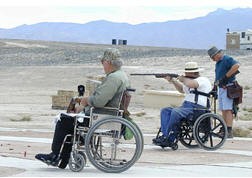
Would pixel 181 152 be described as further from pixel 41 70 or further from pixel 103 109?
pixel 41 70

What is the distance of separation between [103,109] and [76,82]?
26.9m

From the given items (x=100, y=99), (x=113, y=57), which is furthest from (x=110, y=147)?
(x=113, y=57)

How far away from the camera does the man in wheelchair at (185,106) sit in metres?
11.0

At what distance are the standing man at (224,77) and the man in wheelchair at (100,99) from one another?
4371mm

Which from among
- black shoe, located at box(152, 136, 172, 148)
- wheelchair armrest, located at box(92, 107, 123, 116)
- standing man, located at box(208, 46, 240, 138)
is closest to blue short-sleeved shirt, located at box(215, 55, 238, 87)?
standing man, located at box(208, 46, 240, 138)

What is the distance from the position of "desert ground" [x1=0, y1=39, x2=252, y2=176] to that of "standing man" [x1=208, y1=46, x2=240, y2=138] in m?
0.46

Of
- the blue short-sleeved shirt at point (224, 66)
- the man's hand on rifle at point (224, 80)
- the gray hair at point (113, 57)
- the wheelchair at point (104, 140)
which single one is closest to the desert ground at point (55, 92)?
the wheelchair at point (104, 140)

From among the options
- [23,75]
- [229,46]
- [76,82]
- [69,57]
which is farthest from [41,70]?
[229,46]

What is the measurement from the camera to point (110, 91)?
8406 millimetres

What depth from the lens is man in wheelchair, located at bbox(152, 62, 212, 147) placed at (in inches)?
435

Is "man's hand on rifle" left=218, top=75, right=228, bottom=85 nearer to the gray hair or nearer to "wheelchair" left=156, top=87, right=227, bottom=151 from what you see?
"wheelchair" left=156, top=87, right=227, bottom=151

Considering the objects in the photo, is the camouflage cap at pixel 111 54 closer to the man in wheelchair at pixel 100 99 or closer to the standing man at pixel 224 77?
the man in wheelchair at pixel 100 99

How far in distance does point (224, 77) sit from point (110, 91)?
15.8 feet

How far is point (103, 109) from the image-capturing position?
8.48 meters
